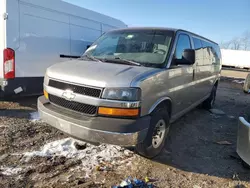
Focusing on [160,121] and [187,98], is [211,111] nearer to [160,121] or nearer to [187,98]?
[187,98]

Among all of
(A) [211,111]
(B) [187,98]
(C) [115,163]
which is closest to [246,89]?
(A) [211,111]

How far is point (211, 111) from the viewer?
290 inches

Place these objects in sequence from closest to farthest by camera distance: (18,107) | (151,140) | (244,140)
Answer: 1. (244,140)
2. (151,140)
3. (18,107)

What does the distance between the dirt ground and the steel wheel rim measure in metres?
0.28

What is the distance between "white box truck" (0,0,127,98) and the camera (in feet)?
17.3

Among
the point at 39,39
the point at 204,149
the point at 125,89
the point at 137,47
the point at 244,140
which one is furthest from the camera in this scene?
the point at 39,39

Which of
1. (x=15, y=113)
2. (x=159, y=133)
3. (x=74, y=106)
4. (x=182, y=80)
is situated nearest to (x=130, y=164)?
(x=159, y=133)

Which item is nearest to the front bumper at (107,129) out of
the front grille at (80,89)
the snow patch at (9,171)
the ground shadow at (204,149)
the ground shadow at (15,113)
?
the front grille at (80,89)

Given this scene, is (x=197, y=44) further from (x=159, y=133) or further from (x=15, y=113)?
(x=15, y=113)

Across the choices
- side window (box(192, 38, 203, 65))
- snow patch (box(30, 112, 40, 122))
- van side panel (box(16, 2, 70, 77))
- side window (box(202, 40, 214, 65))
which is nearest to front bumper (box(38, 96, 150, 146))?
snow patch (box(30, 112, 40, 122))

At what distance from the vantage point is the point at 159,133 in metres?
3.89

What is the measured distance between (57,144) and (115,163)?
1.13m

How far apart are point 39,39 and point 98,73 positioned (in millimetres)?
3402

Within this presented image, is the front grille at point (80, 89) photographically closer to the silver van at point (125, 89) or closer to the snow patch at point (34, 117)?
the silver van at point (125, 89)
